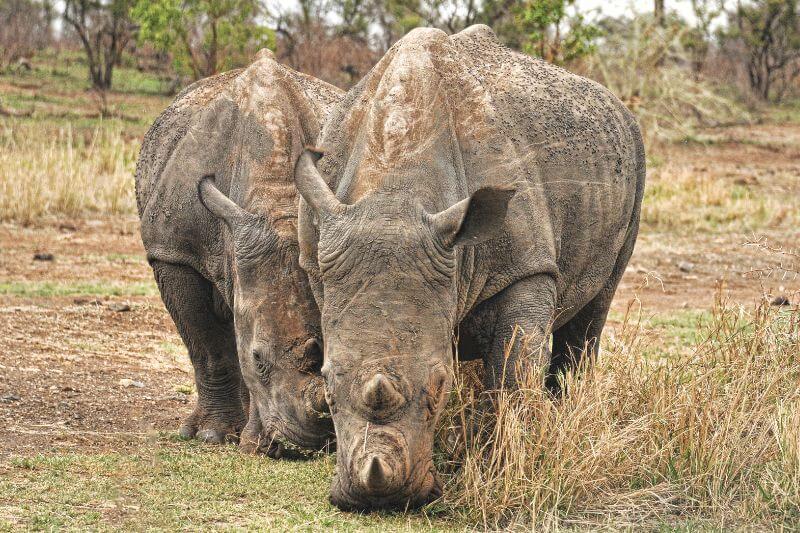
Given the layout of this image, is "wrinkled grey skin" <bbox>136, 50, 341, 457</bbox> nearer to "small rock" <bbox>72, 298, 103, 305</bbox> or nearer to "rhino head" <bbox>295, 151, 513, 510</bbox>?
"rhino head" <bbox>295, 151, 513, 510</bbox>

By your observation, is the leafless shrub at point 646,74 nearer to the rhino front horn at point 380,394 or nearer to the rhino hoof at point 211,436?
the rhino hoof at point 211,436

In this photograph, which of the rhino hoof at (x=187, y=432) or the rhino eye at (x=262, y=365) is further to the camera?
the rhino hoof at (x=187, y=432)

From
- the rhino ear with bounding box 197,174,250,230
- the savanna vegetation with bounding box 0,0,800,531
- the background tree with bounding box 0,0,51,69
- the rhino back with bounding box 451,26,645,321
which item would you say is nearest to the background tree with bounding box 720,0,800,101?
the savanna vegetation with bounding box 0,0,800,531

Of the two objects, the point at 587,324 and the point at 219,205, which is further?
the point at 587,324

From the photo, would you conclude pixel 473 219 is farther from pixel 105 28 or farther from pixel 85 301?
pixel 105 28

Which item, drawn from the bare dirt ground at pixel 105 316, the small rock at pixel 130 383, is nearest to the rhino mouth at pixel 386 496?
the bare dirt ground at pixel 105 316

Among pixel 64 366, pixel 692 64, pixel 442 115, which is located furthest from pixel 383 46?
pixel 442 115

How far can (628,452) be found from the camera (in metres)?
5.79

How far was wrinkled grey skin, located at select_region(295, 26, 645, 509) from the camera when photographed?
508 cm

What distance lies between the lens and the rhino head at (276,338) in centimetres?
616

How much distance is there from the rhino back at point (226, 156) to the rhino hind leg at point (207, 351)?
5.9 inches

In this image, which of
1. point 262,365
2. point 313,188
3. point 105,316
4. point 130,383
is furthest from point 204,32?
point 313,188

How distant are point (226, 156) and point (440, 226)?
2291 mm

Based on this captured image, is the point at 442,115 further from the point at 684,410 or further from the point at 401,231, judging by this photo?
the point at 684,410
